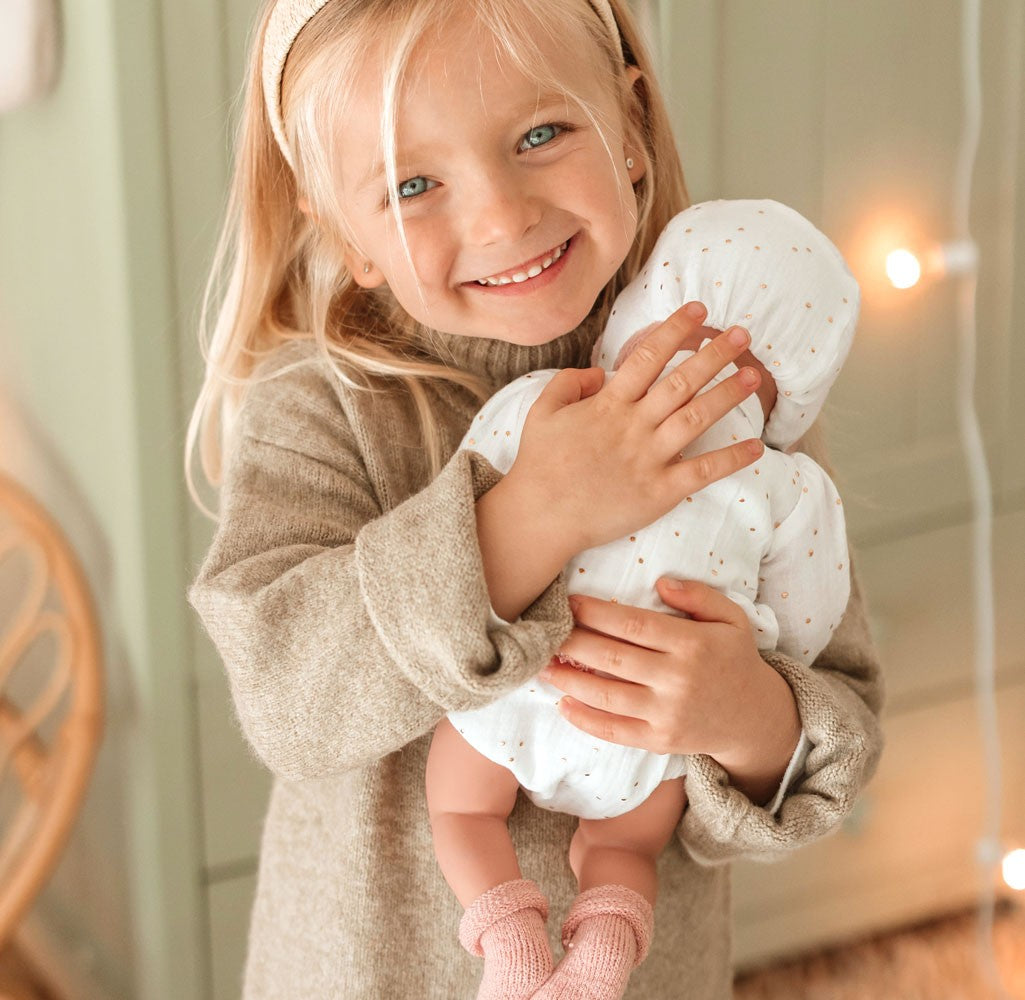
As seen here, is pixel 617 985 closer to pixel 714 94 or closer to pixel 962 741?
pixel 714 94

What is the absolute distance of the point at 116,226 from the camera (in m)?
1.17

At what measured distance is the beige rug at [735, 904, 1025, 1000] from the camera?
1769 millimetres

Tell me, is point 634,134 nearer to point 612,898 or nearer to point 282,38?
point 282,38

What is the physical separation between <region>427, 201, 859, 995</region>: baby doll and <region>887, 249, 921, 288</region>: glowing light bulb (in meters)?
0.70

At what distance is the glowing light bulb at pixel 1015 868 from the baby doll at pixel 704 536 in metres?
1.10

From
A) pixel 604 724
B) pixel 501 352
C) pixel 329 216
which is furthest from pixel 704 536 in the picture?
pixel 329 216

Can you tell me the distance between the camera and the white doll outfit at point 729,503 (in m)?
0.78

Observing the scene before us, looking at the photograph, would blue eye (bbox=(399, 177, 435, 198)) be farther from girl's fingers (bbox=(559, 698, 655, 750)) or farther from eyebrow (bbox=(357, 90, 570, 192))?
girl's fingers (bbox=(559, 698, 655, 750))

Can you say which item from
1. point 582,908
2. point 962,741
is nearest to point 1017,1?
point 962,741

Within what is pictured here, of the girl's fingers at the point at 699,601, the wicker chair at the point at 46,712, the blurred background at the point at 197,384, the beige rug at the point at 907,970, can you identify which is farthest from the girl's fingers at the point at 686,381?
the beige rug at the point at 907,970

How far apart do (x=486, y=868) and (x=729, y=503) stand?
0.27m

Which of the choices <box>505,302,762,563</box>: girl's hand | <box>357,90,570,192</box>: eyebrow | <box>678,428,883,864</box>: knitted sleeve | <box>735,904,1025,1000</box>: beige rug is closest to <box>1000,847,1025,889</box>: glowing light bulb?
<box>735,904,1025,1000</box>: beige rug

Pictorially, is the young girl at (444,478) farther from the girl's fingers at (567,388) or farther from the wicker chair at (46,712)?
the wicker chair at (46,712)

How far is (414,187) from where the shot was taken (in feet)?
2.65
